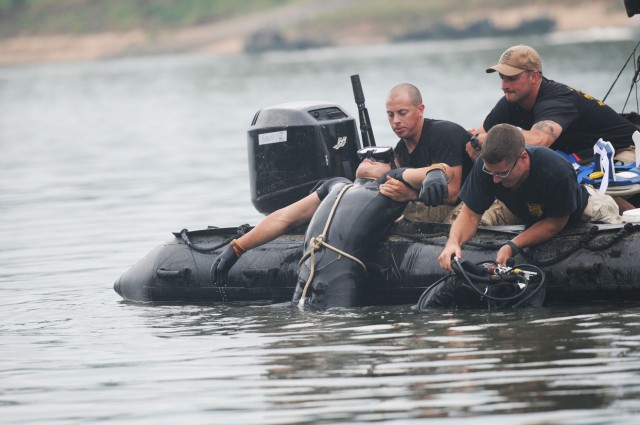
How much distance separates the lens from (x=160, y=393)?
6.74 metres

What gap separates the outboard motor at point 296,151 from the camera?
32.4ft

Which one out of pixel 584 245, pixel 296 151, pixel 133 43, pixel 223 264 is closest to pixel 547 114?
pixel 584 245

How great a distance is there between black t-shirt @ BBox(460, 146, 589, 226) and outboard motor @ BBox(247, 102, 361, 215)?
1.93m

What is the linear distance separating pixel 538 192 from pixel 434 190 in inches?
25.0

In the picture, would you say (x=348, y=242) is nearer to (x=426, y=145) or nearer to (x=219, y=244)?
(x=426, y=145)

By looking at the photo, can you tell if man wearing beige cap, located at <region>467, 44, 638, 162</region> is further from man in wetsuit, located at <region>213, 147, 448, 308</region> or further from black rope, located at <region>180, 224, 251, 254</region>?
black rope, located at <region>180, 224, 251, 254</region>

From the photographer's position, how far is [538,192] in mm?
7926

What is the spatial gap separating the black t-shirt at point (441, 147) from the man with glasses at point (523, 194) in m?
0.48

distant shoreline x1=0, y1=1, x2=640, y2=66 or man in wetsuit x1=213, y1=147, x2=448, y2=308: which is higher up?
distant shoreline x1=0, y1=1, x2=640, y2=66

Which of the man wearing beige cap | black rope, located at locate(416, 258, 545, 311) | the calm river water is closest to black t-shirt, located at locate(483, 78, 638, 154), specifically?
the man wearing beige cap

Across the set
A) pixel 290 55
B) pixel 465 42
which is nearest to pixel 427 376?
pixel 465 42

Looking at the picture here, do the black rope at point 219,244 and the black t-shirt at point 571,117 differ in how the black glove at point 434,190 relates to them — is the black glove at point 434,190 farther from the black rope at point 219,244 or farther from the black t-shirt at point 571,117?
the black rope at point 219,244

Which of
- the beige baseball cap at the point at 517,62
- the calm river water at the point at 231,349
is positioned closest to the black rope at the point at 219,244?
the calm river water at the point at 231,349

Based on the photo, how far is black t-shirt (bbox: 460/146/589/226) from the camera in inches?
308
